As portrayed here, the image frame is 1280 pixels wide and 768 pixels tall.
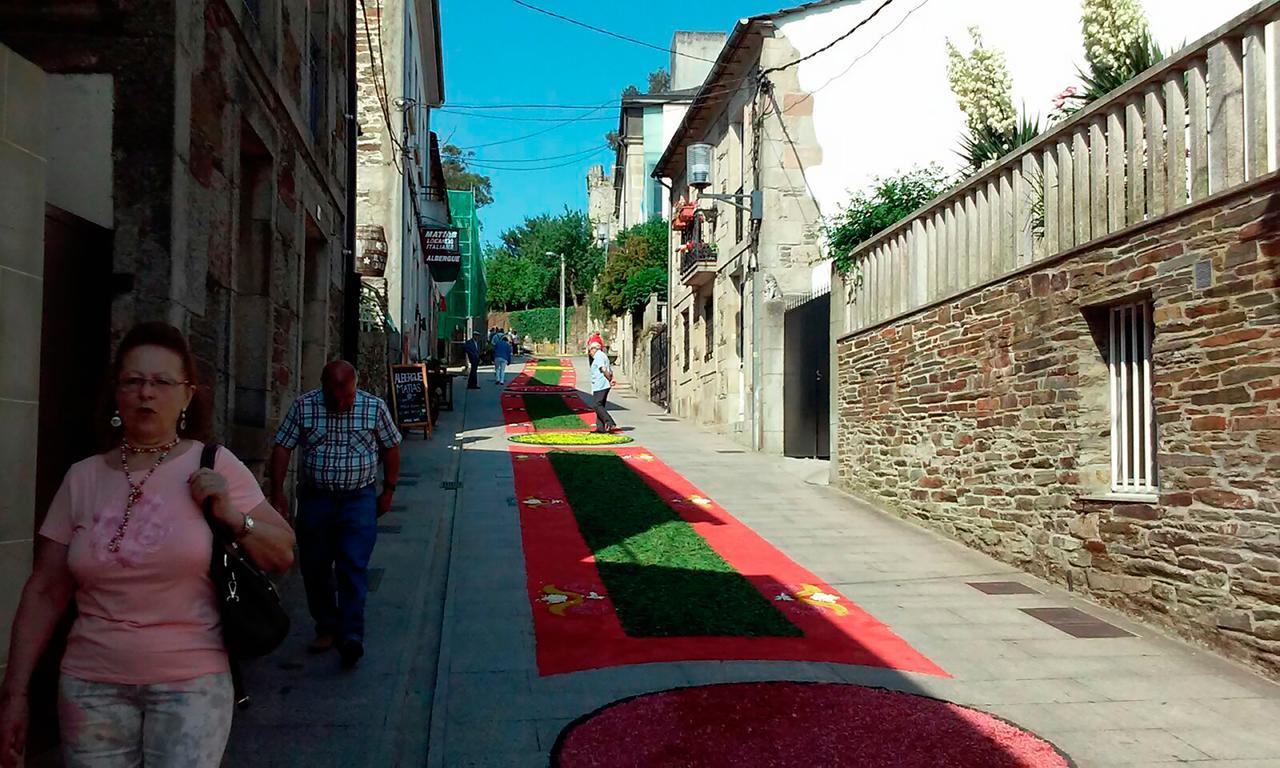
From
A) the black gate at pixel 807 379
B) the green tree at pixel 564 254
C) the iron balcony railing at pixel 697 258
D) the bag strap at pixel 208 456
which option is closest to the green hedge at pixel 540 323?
the green tree at pixel 564 254

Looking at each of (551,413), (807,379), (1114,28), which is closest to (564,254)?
(551,413)

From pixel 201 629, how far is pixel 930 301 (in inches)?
340

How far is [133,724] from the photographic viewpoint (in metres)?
2.45

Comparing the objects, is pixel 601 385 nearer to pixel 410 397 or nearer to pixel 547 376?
pixel 410 397

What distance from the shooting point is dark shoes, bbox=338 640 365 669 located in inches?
212

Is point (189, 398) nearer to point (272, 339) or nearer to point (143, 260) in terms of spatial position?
point (143, 260)

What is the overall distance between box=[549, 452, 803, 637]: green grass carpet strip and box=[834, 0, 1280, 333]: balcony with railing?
3510 mm

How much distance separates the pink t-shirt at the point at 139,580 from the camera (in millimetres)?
2434

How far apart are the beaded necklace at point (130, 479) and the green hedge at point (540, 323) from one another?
56743mm

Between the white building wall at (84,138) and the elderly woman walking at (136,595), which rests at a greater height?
the white building wall at (84,138)

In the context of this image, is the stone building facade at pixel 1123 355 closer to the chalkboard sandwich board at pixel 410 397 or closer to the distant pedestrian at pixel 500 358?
the chalkboard sandwich board at pixel 410 397

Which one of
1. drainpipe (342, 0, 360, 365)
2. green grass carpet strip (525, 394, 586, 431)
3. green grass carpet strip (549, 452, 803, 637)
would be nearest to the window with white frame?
green grass carpet strip (549, 452, 803, 637)

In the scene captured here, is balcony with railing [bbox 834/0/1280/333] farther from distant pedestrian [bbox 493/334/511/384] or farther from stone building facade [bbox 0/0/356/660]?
distant pedestrian [bbox 493/334/511/384]

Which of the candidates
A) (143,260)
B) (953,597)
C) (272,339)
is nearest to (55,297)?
(143,260)
